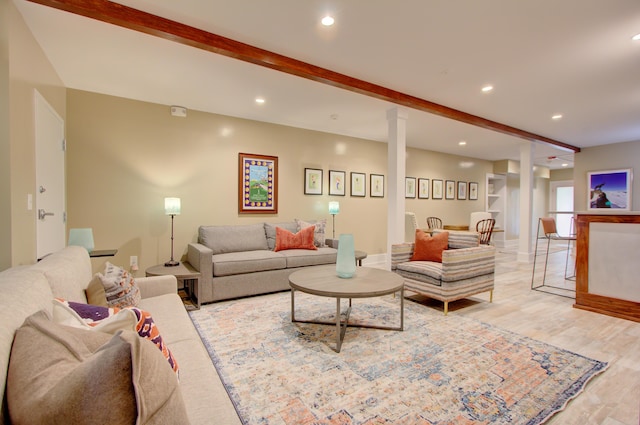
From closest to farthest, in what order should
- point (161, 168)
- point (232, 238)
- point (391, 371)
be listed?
1. point (391, 371)
2. point (161, 168)
3. point (232, 238)

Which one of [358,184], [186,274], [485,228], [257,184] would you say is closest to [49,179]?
[186,274]

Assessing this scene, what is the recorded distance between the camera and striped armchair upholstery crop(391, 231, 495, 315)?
3.09 meters

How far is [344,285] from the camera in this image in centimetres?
248

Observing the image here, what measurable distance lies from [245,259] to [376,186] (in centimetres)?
343

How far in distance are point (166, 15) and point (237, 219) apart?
283 cm

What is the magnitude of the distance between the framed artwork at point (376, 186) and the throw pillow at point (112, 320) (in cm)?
533

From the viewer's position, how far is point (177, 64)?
293 centimetres

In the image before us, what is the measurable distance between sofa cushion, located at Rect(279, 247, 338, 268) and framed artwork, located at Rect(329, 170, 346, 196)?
1487 millimetres

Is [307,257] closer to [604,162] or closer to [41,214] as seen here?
[41,214]

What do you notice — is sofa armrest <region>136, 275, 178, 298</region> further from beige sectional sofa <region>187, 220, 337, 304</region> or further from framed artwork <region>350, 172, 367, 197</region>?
framed artwork <region>350, 172, 367, 197</region>

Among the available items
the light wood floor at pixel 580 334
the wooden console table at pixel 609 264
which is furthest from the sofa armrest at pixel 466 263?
the wooden console table at pixel 609 264

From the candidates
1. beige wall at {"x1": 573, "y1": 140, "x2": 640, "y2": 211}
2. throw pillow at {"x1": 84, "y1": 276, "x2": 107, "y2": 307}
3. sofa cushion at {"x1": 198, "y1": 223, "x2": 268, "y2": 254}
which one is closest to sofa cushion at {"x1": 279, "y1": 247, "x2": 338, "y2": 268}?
sofa cushion at {"x1": 198, "y1": 223, "x2": 268, "y2": 254}

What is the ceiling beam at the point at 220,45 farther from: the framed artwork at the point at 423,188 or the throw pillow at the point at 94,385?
the framed artwork at the point at 423,188

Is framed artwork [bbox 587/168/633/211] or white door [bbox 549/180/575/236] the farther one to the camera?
white door [bbox 549/180/575/236]
